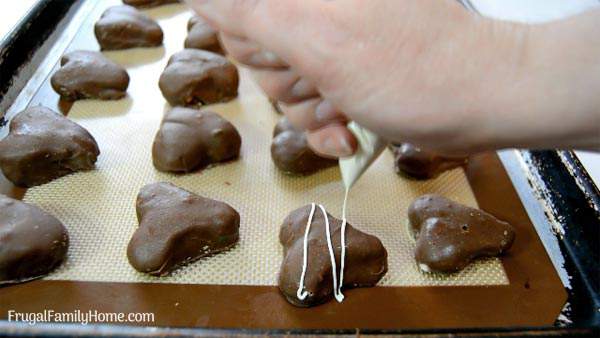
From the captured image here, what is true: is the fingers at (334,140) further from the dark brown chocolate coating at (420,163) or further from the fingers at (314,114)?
the dark brown chocolate coating at (420,163)

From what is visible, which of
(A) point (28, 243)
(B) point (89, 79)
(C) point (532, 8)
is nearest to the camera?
(A) point (28, 243)

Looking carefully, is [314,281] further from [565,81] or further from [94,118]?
[94,118]

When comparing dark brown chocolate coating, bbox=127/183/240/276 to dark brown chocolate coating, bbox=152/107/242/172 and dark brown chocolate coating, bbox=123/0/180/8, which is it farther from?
dark brown chocolate coating, bbox=123/0/180/8

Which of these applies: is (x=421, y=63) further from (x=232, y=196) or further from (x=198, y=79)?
(x=198, y=79)

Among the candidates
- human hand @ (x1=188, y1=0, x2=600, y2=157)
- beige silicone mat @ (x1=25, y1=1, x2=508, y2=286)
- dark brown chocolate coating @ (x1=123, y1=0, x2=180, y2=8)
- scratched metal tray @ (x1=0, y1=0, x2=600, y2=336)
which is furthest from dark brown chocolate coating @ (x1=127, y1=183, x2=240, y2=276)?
dark brown chocolate coating @ (x1=123, y1=0, x2=180, y2=8)


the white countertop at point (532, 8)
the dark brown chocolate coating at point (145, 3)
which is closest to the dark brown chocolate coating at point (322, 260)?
the white countertop at point (532, 8)

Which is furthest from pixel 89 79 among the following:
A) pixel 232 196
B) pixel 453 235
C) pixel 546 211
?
pixel 546 211

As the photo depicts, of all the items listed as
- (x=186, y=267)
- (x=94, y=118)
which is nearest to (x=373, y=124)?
(x=186, y=267)
